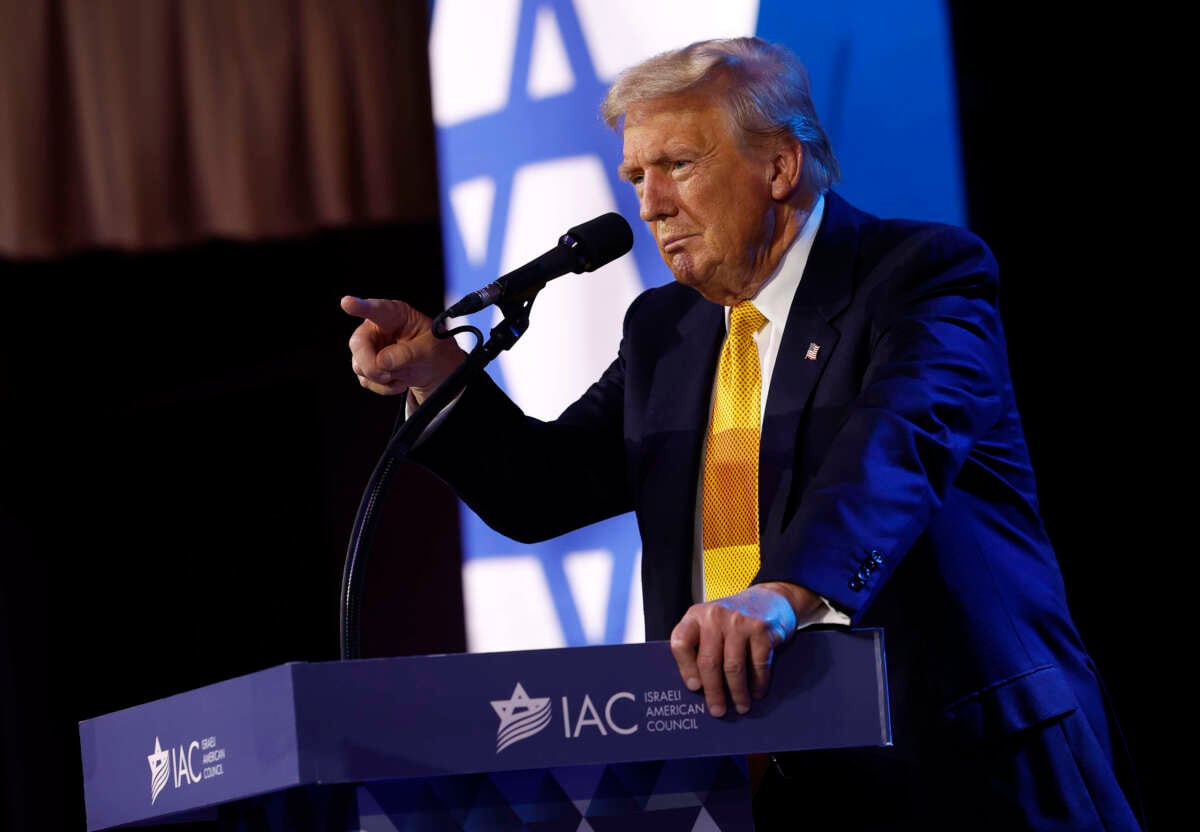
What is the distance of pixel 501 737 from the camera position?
1179 millimetres

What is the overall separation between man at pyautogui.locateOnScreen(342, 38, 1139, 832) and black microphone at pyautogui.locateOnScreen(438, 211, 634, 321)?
22 centimetres

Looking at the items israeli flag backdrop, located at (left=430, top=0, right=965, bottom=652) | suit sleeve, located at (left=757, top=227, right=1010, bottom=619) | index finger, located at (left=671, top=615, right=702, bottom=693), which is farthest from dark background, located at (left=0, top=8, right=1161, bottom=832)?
index finger, located at (left=671, top=615, right=702, bottom=693)

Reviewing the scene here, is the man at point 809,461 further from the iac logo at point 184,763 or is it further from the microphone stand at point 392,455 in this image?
the iac logo at point 184,763

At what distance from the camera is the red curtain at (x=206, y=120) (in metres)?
3.77

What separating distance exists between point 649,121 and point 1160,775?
127 centimetres

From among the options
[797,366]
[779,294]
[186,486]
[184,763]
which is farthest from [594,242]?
[186,486]

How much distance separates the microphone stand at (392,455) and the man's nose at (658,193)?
0.46 m

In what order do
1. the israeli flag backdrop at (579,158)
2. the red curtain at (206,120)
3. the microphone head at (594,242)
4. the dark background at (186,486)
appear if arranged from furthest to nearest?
the dark background at (186,486) < the red curtain at (206,120) < the israeli flag backdrop at (579,158) < the microphone head at (594,242)

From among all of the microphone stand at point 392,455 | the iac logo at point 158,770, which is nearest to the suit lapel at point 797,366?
the microphone stand at point 392,455

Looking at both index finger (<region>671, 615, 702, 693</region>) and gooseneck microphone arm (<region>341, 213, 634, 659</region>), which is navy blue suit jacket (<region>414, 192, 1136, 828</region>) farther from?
gooseneck microphone arm (<region>341, 213, 634, 659</region>)

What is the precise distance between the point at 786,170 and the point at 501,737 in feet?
3.76

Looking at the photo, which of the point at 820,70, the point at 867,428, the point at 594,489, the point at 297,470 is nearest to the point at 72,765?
the point at 297,470

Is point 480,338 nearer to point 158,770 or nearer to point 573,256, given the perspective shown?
point 573,256

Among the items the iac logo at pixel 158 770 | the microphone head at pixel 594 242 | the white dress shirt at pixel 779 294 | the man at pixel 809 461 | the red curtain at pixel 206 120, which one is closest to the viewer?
the iac logo at pixel 158 770
